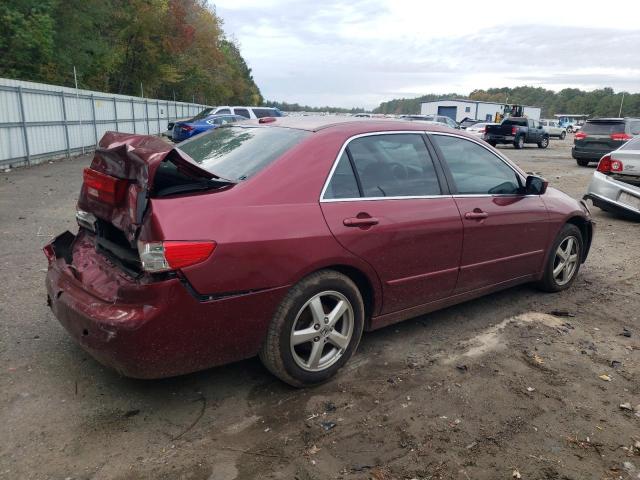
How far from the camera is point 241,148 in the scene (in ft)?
11.8

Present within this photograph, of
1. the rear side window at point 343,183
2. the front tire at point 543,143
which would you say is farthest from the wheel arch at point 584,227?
the front tire at point 543,143

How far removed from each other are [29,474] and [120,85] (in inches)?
1710

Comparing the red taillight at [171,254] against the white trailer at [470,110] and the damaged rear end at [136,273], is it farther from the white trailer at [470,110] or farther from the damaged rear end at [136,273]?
the white trailer at [470,110]

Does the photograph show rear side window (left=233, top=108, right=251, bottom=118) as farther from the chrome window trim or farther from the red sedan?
the chrome window trim

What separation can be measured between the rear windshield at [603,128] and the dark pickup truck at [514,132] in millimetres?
8739

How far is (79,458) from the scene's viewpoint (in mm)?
2590

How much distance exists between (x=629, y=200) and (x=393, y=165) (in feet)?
22.0

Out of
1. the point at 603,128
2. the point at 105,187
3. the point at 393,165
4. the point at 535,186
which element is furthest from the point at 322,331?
the point at 603,128

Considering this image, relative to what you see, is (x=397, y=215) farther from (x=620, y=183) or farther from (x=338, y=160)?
(x=620, y=183)

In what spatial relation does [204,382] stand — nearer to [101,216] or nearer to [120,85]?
[101,216]

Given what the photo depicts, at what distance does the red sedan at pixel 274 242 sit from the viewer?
2723 millimetres

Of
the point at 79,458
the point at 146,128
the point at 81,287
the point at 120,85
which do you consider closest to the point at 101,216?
the point at 81,287

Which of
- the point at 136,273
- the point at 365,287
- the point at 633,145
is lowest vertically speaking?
the point at 365,287

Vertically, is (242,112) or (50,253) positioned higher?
(242,112)
